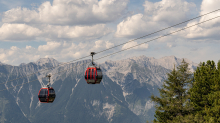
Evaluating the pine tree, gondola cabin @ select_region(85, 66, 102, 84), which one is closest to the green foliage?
the pine tree

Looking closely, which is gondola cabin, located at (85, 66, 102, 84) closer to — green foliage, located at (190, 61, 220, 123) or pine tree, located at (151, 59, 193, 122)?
pine tree, located at (151, 59, 193, 122)

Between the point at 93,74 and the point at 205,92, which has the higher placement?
the point at 93,74

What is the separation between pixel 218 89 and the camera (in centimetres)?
4756

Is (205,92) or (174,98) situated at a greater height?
(205,92)

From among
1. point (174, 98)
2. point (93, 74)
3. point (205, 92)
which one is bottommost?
point (174, 98)

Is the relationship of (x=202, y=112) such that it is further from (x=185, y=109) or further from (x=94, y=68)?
(x=94, y=68)

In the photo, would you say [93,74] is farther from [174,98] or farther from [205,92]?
[205,92]

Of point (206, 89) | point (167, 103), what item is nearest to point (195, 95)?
point (206, 89)

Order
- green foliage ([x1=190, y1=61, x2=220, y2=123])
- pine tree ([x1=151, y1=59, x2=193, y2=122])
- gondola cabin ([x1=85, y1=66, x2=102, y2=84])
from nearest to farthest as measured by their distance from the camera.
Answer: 1. gondola cabin ([x1=85, y1=66, x2=102, y2=84])
2. green foliage ([x1=190, y1=61, x2=220, y2=123])
3. pine tree ([x1=151, y1=59, x2=193, y2=122])

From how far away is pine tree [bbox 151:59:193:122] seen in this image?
A: 49378mm

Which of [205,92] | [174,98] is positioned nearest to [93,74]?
[174,98]

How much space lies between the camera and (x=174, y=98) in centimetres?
5153

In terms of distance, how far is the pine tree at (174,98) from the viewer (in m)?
49.4

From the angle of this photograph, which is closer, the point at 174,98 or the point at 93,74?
the point at 93,74
